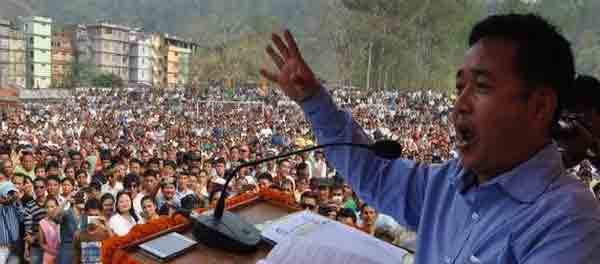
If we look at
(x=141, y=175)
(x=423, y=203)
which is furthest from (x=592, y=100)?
(x=141, y=175)

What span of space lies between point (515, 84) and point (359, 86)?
2822 millimetres

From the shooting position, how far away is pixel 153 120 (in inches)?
159

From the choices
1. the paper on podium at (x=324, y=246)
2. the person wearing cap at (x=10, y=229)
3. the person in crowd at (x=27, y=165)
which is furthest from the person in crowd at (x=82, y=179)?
the paper on podium at (x=324, y=246)

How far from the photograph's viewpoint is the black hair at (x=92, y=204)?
1.99m

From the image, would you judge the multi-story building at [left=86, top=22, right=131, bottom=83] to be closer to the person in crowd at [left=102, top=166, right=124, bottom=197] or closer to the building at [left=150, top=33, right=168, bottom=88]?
the building at [left=150, top=33, right=168, bottom=88]

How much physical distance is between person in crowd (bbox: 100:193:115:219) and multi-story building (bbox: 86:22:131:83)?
1617 mm

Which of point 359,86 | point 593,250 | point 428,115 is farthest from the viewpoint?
point 428,115

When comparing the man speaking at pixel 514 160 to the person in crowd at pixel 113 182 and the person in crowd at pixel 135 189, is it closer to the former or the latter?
the person in crowd at pixel 135 189

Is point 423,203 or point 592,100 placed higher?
point 592,100

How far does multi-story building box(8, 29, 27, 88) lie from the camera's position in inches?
112

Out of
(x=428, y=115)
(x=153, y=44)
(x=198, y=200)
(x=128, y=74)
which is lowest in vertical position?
(x=198, y=200)

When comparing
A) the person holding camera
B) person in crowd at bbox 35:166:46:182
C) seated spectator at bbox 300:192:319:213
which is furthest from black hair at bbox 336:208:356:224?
person in crowd at bbox 35:166:46:182

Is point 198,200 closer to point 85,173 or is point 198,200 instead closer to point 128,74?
point 85,173

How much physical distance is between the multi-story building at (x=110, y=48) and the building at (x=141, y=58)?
43 mm
